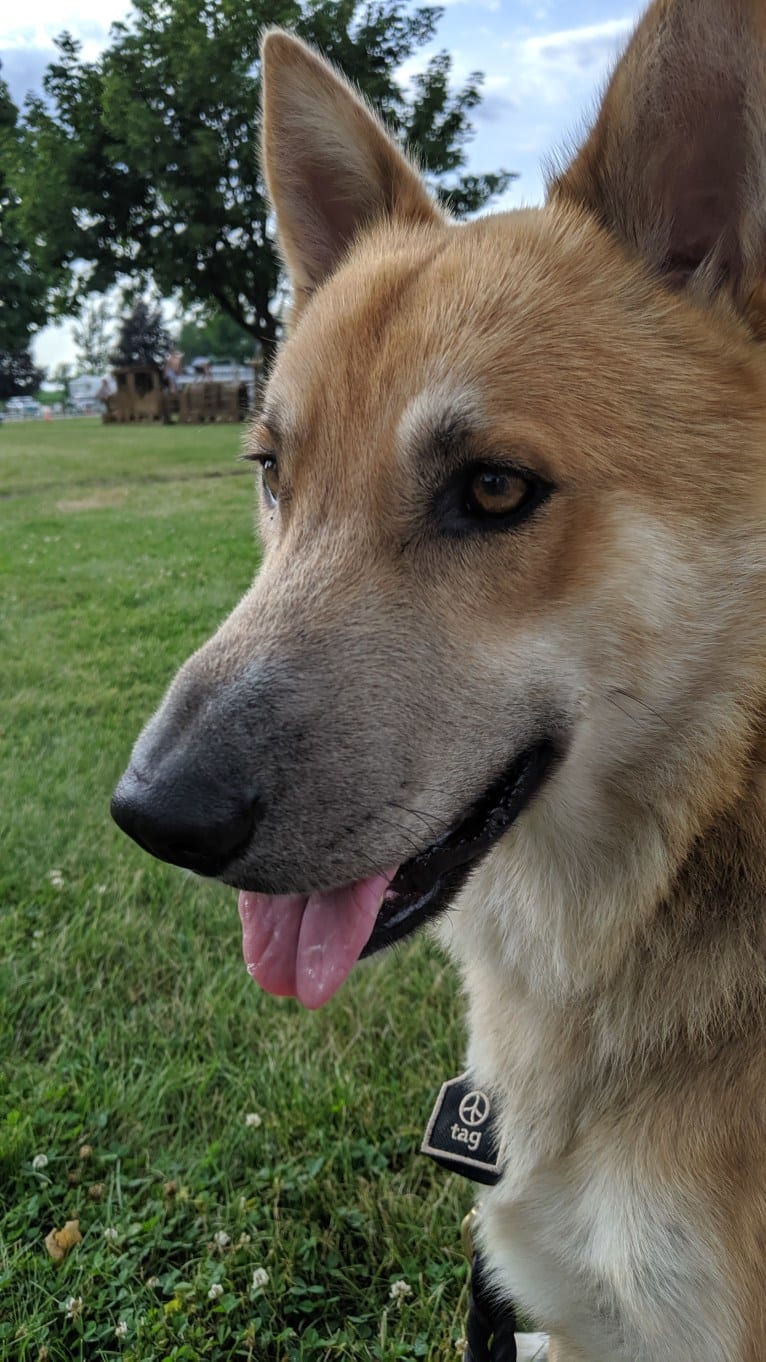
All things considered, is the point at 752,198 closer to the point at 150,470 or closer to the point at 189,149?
the point at 150,470

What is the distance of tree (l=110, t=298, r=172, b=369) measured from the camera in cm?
7938

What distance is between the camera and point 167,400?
46.0 meters

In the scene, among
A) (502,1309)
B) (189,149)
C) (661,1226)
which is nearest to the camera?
(661,1226)

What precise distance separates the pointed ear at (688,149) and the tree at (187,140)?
75.6ft

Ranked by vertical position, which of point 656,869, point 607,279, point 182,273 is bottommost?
point 656,869

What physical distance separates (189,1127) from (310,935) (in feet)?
4.76

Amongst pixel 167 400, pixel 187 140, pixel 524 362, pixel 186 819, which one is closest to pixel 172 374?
pixel 167 400

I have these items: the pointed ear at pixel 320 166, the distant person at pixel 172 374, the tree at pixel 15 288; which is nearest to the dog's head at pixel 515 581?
the pointed ear at pixel 320 166

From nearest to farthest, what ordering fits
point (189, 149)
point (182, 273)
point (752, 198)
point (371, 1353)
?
point (752, 198) < point (371, 1353) < point (189, 149) < point (182, 273)

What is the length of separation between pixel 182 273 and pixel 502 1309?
29.8m

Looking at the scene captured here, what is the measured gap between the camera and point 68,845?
14.0ft

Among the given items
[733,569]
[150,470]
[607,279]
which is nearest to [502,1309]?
[733,569]

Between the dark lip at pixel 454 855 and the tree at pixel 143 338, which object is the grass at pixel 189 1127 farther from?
the tree at pixel 143 338

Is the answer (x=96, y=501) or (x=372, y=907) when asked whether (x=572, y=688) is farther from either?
(x=96, y=501)
